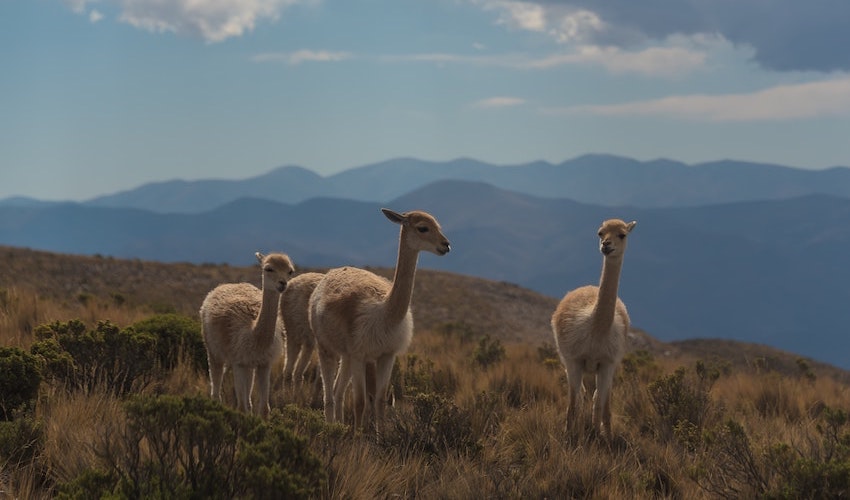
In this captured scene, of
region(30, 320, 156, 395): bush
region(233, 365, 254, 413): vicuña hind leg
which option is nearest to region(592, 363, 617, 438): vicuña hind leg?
region(233, 365, 254, 413): vicuña hind leg

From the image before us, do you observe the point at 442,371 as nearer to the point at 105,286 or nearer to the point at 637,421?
the point at 637,421

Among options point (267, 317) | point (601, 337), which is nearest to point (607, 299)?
point (601, 337)

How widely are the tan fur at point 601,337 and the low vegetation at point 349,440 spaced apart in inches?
10.7

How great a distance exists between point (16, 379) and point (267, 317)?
6.86 ft

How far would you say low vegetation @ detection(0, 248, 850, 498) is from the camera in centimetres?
413

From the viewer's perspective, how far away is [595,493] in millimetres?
5117

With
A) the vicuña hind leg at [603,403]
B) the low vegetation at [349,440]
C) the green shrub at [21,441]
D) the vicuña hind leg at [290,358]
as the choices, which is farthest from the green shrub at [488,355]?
the green shrub at [21,441]

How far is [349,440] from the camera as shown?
572cm

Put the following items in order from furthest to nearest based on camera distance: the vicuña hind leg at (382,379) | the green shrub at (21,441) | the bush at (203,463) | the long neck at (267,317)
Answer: the vicuña hind leg at (382,379)
the long neck at (267,317)
the green shrub at (21,441)
the bush at (203,463)

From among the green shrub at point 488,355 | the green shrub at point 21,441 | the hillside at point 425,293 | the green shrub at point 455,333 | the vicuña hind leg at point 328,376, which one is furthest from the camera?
the hillside at point 425,293

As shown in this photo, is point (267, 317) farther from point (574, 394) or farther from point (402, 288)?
point (574, 394)

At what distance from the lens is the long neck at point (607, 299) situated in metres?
6.97

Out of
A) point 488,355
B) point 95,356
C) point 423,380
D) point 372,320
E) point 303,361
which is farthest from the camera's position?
point 488,355

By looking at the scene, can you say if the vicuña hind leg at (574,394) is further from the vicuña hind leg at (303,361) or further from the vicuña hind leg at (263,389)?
the vicuña hind leg at (303,361)
